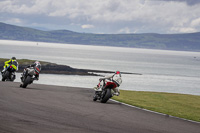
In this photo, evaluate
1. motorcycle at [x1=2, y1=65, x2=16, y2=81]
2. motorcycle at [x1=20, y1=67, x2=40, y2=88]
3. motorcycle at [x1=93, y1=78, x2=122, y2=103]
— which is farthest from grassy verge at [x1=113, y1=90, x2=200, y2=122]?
motorcycle at [x1=2, y1=65, x2=16, y2=81]

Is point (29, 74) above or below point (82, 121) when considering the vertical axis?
above

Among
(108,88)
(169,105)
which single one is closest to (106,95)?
(108,88)

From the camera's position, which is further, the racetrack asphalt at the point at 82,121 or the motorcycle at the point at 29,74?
the motorcycle at the point at 29,74

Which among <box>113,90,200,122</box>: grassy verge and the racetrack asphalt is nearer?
the racetrack asphalt

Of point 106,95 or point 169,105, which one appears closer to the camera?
point 106,95

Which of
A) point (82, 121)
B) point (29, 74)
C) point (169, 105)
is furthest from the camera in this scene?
point (29, 74)

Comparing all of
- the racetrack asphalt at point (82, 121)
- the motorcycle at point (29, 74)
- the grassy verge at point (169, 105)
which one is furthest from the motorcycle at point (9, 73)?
the racetrack asphalt at point (82, 121)

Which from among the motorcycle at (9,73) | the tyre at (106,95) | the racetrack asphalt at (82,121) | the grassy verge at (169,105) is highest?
the motorcycle at (9,73)

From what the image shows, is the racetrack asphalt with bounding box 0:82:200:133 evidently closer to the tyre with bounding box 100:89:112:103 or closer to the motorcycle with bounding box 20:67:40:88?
the tyre with bounding box 100:89:112:103

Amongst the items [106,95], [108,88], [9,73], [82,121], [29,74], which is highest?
[29,74]

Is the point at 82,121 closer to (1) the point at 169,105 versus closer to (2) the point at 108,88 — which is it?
(2) the point at 108,88

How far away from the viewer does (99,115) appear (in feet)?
40.8

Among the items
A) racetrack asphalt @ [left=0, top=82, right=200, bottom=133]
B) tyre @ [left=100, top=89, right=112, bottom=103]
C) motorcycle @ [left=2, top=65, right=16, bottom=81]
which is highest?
motorcycle @ [left=2, top=65, right=16, bottom=81]

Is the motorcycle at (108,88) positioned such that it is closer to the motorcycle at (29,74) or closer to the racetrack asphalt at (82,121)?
the racetrack asphalt at (82,121)
